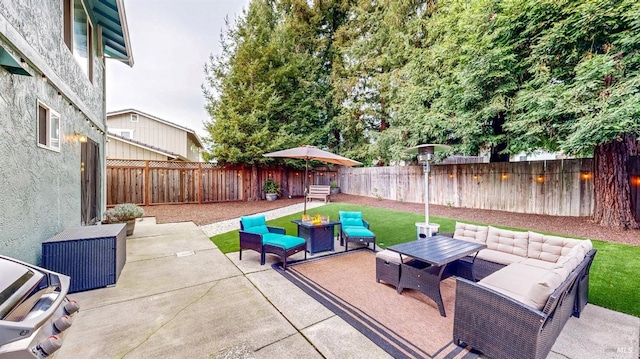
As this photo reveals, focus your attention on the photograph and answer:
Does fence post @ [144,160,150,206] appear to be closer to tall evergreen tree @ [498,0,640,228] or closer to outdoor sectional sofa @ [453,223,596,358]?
outdoor sectional sofa @ [453,223,596,358]

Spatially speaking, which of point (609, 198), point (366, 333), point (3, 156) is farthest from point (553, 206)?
point (3, 156)

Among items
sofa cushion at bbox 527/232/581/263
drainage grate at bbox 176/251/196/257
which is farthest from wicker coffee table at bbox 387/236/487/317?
drainage grate at bbox 176/251/196/257

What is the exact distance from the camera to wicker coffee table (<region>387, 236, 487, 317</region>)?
3141mm

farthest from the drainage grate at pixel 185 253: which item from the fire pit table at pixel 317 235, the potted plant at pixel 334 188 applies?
the potted plant at pixel 334 188

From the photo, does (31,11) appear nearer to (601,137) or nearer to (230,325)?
(230,325)

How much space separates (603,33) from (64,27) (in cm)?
1111

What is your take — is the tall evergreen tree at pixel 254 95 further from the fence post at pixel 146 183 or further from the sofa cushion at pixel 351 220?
the sofa cushion at pixel 351 220

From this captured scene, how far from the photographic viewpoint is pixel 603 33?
5.51 m

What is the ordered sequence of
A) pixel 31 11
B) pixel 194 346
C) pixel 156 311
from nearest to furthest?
1. pixel 194 346
2. pixel 156 311
3. pixel 31 11

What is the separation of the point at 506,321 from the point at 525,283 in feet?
3.30

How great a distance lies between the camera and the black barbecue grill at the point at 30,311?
131 cm

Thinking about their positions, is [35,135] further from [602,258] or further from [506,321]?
[602,258]

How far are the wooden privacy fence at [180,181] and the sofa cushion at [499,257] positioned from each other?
1224 cm

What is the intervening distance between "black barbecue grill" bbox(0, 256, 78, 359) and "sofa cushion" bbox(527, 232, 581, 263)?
212 inches
